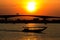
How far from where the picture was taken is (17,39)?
123 ft

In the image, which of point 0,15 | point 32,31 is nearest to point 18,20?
point 0,15

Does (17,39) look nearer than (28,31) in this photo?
Yes

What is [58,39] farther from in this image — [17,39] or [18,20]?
[18,20]

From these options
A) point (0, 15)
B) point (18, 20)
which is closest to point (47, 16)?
point (0, 15)

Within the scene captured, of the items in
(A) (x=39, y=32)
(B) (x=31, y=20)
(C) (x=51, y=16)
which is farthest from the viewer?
(B) (x=31, y=20)

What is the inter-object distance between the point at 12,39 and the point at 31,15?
2333 cm

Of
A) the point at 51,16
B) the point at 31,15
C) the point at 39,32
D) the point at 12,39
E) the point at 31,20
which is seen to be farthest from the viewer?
the point at 31,20

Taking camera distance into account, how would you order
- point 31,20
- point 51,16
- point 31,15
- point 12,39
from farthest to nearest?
1. point 31,20
2. point 51,16
3. point 31,15
4. point 12,39

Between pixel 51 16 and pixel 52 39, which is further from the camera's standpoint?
pixel 51 16

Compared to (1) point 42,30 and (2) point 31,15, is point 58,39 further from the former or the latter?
(2) point 31,15

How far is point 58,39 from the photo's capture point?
1496 inches

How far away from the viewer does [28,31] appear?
52.3 metres

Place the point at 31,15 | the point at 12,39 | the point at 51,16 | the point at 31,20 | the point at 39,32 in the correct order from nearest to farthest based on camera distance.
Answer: the point at 12,39
the point at 39,32
the point at 31,15
the point at 51,16
the point at 31,20

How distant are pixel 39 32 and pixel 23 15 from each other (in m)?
9.84
